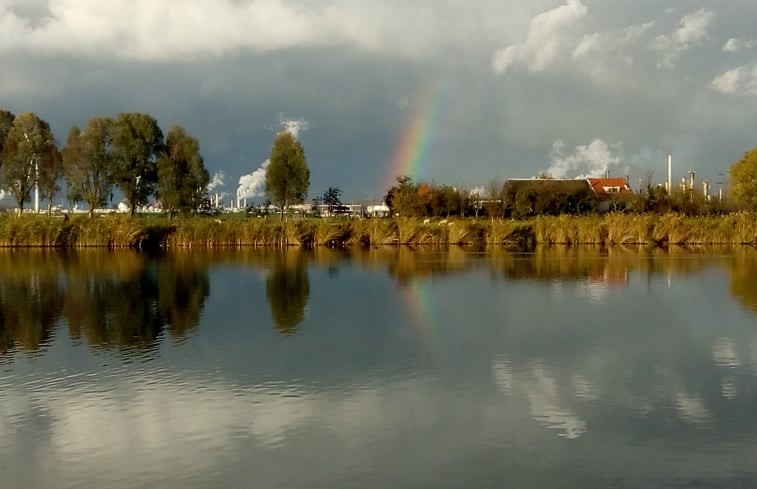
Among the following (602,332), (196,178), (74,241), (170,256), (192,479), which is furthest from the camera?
(196,178)

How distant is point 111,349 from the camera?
1121 centimetres

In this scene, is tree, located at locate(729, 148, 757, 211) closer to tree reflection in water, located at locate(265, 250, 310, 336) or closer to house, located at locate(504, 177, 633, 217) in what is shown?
house, located at locate(504, 177, 633, 217)

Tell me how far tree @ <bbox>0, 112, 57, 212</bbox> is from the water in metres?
33.7

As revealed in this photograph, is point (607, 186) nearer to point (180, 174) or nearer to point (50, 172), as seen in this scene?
point (180, 174)

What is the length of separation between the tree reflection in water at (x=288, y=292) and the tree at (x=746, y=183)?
1671 inches

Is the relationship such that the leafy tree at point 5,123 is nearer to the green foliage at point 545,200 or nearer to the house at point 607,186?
the green foliage at point 545,200

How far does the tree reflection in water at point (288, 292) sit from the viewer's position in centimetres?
Result: 1391

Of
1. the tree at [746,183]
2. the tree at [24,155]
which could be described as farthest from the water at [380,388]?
the tree at [746,183]

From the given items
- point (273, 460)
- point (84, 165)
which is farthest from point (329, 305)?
point (84, 165)

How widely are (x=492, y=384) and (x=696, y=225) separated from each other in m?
34.1

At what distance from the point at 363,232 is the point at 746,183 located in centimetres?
3381

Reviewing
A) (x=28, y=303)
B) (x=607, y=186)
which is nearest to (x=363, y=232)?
(x=28, y=303)

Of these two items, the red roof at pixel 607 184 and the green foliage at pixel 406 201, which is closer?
the green foliage at pixel 406 201

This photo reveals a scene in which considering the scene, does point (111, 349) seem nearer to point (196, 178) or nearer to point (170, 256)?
point (170, 256)
